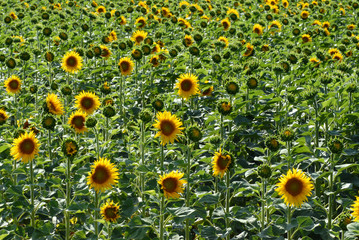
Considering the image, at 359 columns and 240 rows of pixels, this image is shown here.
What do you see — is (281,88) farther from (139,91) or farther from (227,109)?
(139,91)

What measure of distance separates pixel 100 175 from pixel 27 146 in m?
0.61

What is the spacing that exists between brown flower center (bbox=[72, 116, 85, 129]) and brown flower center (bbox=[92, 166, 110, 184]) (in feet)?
2.59

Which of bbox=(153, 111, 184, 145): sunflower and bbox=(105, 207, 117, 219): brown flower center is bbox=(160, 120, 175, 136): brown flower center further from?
bbox=(105, 207, 117, 219): brown flower center

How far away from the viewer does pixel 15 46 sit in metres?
6.92

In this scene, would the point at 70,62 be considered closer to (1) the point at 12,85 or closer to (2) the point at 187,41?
(1) the point at 12,85

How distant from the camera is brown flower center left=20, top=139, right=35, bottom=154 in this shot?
319 centimetres

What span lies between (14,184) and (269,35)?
589 centimetres

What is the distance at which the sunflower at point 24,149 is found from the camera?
10.4 feet

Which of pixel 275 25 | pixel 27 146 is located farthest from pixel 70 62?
pixel 275 25

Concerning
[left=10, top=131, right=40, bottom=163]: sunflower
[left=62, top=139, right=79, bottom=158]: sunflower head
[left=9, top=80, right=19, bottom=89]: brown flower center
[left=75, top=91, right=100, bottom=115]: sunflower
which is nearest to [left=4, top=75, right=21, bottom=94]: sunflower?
[left=9, top=80, right=19, bottom=89]: brown flower center

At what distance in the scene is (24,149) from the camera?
126 inches

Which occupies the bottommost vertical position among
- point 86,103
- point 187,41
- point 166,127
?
point 166,127

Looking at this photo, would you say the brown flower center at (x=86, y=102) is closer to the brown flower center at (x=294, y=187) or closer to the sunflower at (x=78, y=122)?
the sunflower at (x=78, y=122)

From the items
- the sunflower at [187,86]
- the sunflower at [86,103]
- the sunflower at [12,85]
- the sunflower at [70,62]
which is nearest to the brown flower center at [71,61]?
the sunflower at [70,62]
